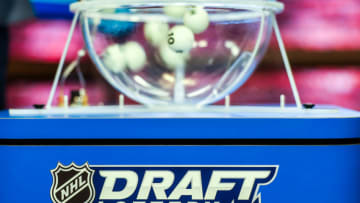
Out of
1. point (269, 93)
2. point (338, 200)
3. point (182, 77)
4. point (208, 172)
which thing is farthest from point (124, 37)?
point (269, 93)

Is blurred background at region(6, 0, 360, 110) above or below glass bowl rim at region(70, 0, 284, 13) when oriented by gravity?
below

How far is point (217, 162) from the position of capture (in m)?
1.33

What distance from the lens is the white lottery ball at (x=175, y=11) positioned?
146 centimetres

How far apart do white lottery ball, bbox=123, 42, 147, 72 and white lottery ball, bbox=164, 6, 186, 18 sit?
11cm

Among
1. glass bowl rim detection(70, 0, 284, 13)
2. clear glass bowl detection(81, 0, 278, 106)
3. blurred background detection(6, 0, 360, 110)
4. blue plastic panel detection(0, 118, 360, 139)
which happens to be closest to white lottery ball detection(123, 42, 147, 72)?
clear glass bowl detection(81, 0, 278, 106)

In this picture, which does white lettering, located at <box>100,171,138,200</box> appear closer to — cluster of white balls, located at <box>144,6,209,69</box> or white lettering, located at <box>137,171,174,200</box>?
white lettering, located at <box>137,171,174,200</box>

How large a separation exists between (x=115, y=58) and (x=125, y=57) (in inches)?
Result: 1.2

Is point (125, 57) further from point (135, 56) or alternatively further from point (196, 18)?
point (196, 18)

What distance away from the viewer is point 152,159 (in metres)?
1.32

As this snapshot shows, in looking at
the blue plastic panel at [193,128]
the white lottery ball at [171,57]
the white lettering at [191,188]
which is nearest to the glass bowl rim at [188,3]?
the white lottery ball at [171,57]

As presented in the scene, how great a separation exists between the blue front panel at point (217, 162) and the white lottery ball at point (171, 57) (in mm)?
288

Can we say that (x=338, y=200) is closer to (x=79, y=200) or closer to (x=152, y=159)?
(x=152, y=159)

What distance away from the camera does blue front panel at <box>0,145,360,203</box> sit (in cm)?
132

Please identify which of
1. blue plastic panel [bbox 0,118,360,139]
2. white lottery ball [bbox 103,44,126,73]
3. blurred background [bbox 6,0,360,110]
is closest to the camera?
blue plastic panel [bbox 0,118,360,139]
